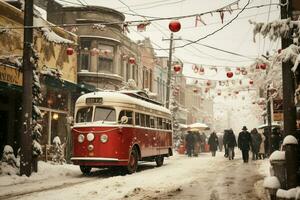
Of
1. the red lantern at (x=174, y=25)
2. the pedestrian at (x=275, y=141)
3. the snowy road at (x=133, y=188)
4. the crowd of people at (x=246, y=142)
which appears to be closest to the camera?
the snowy road at (x=133, y=188)

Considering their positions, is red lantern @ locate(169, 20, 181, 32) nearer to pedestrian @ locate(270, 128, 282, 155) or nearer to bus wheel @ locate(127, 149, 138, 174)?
bus wheel @ locate(127, 149, 138, 174)

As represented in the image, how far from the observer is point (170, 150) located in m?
23.9

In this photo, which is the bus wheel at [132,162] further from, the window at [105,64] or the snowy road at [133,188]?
the window at [105,64]

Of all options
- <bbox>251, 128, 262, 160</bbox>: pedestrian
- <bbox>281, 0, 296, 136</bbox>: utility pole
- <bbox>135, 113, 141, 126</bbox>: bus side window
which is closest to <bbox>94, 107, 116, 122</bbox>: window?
<bbox>135, 113, 141, 126</bbox>: bus side window

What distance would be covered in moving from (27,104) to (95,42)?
14.0m

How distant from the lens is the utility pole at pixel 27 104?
1557 cm

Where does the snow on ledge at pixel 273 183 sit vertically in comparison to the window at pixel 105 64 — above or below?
below

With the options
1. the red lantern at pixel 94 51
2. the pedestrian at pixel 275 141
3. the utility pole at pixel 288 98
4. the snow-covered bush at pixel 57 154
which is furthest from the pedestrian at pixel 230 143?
the utility pole at pixel 288 98

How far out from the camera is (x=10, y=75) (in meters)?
18.6

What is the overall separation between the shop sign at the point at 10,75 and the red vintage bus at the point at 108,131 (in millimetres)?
3492

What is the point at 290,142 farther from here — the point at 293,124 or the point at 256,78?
the point at 256,78

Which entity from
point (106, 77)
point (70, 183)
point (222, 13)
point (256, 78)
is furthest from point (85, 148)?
point (256, 78)

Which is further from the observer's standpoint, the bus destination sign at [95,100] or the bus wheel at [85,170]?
the bus wheel at [85,170]

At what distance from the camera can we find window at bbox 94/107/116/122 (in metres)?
16.5
